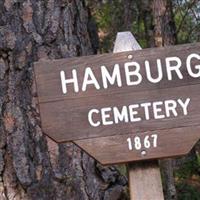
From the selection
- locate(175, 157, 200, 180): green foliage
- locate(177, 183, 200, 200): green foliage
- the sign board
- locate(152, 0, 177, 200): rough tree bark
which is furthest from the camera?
locate(175, 157, 200, 180): green foliage

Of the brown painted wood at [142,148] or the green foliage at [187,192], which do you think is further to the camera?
A: the green foliage at [187,192]

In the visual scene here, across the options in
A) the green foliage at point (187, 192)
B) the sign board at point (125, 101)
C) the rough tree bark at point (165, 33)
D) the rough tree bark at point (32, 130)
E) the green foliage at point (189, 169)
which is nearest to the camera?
the sign board at point (125, 101)

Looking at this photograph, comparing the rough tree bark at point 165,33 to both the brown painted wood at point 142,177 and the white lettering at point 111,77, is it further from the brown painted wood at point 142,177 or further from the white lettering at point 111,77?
the white lettering at point 111,77

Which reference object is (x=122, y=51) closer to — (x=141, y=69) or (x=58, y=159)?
(x=141, y=69)

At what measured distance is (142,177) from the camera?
6.93 ft

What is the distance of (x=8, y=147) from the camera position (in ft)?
9.18

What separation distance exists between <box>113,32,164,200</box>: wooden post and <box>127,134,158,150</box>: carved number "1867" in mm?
89

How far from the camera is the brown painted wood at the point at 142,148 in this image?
6.73ft

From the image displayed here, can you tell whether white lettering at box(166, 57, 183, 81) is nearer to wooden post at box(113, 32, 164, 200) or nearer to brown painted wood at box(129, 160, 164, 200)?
wooden post at box(113, 32, 164, 200)

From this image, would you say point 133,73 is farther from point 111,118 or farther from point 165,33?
point 165,33

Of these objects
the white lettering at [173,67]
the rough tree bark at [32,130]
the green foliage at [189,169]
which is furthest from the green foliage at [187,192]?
the white lettering at [173,67]

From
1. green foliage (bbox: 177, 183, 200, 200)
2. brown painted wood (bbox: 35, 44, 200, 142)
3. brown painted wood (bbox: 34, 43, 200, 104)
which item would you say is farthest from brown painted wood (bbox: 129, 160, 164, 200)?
green foliage (bbox: 177, 183, 200, 200)

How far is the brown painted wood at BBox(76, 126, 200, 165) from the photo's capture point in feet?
6.73

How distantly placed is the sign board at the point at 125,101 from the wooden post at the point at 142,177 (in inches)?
2.8
